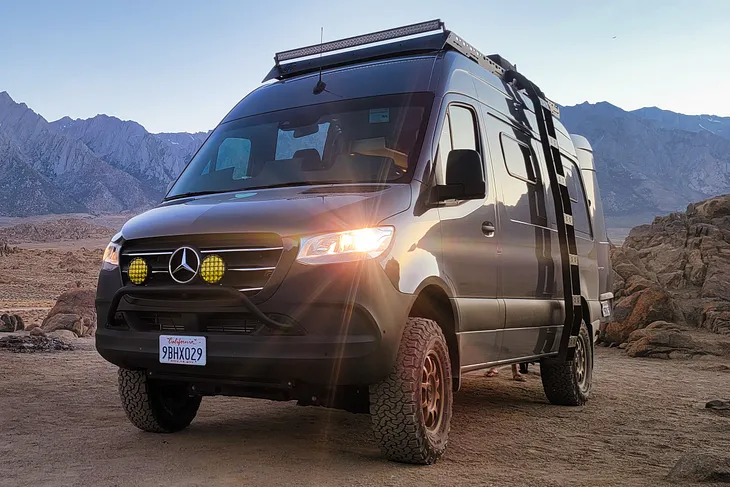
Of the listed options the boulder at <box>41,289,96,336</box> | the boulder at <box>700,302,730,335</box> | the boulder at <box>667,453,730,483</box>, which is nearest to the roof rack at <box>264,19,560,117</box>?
the boulder at <box>667,453,730,483</box>

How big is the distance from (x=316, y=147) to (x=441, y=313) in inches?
59.8

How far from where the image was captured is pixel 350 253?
178 inches

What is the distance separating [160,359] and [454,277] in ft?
6.59

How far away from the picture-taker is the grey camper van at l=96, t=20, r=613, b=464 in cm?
452

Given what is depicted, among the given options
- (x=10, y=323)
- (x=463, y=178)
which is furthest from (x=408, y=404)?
(x=10, y=323)

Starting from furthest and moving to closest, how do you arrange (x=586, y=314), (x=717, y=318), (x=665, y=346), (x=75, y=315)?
(x=717, y=318) → (x=75, y=315) → (x=665, y=346) → (x=586, y=314)

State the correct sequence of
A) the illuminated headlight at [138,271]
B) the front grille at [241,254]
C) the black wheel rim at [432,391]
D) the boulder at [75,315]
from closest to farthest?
the front grille at [241,254] < the illuminated headlight at [138,271] < the black wheel rim at [432,391] < the boulder at [75,315]

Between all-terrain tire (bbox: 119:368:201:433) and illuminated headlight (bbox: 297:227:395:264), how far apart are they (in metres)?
1.82

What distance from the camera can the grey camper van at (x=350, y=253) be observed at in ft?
14.8

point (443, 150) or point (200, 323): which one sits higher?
point (443, 150)

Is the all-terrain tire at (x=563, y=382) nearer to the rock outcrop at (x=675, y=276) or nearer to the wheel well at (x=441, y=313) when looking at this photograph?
the wheel well at (x=441, y=313)

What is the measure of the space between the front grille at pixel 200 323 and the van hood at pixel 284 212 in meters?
0.50

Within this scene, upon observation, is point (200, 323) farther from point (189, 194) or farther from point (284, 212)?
point (189, 194)

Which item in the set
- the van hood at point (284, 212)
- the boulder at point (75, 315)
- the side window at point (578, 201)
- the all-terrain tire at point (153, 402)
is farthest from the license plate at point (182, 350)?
the boulder at point (75, 315)
